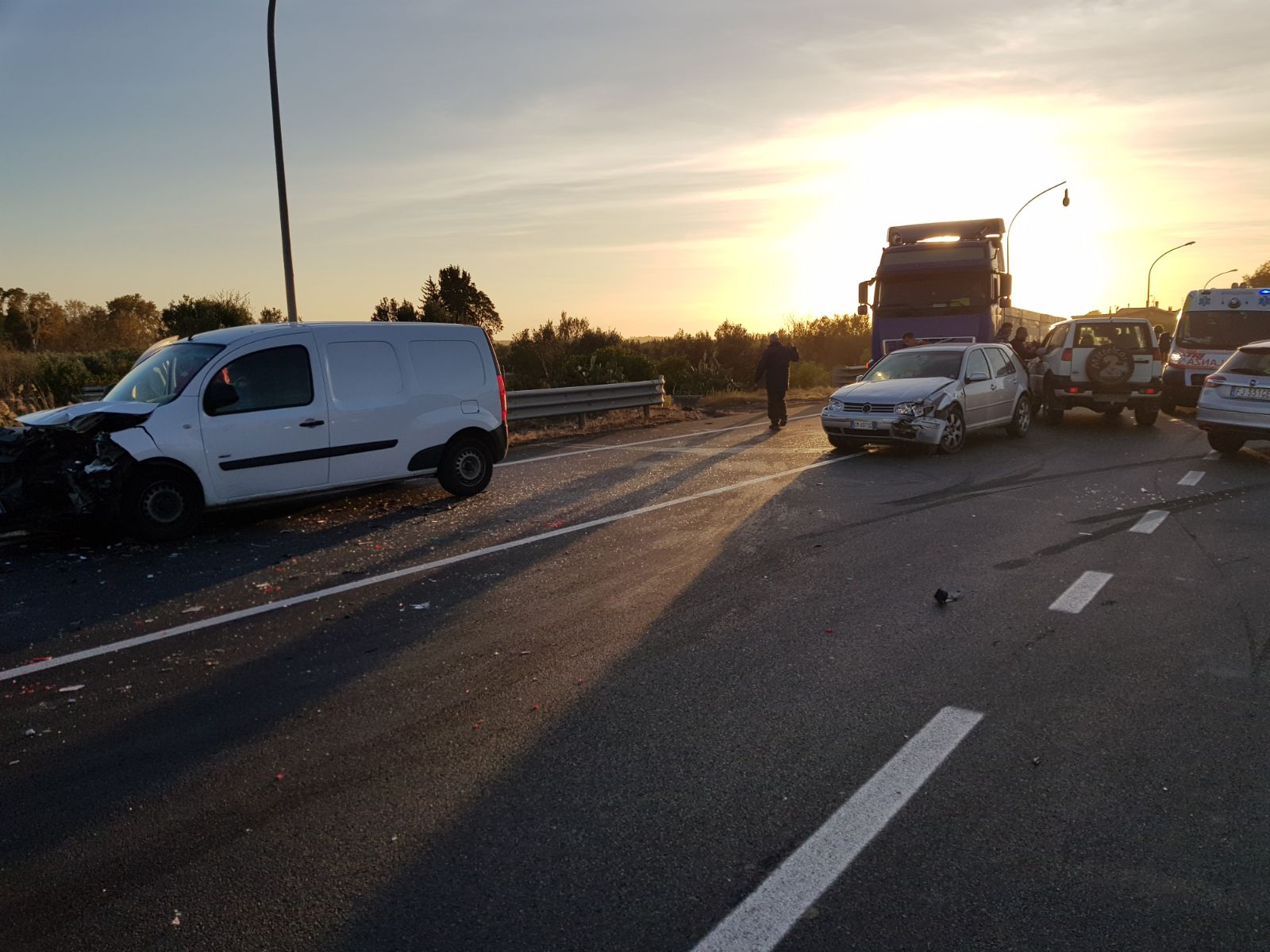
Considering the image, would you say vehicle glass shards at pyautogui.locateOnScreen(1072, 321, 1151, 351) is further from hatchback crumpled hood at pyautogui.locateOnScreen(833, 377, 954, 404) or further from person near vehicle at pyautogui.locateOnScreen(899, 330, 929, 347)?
hatchback crumpled hood at pyautogui.locateOnScreen(833, 377, 954, 404)

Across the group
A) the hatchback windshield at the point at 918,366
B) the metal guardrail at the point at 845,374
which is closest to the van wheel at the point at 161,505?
the hatchback windshield at the point at 918,366

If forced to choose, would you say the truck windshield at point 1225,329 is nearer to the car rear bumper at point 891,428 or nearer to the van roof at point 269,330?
the car rear bumper at point 891,428

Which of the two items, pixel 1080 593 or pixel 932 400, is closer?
pixel 1080 593

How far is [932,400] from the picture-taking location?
1333cm

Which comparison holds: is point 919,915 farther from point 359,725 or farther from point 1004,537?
point 1004,537

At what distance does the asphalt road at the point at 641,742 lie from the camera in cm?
303

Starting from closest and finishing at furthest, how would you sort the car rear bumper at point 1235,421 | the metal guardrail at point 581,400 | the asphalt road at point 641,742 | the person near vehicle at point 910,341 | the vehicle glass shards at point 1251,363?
the asphalt road at point 641,742 → the car rear bumper at point 1235,421 → the vehicle glass shards at point 1251,363 → the metal guardrail at point 581,400 → the person near vehicle at point 910,341

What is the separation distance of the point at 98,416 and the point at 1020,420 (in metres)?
13.1

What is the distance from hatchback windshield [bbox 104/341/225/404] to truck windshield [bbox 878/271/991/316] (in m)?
14.0

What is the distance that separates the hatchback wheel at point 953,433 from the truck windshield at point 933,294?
18.8 ft

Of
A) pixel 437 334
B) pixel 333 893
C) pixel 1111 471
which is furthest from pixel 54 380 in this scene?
pixel 333 893

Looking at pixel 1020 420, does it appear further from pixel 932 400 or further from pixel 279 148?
pixel 279 148

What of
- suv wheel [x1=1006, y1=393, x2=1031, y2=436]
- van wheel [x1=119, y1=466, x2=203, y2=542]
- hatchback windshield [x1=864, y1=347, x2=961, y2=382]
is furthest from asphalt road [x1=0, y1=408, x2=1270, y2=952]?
suv wheel [x1=1006, y1=393, x2=1031, y2=436]

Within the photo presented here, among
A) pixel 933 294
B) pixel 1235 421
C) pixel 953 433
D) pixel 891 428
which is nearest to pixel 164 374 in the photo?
pixel 891 428
